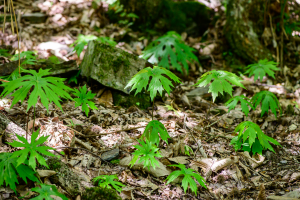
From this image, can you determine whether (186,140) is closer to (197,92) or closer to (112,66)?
(197,92)

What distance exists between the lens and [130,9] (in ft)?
19.0

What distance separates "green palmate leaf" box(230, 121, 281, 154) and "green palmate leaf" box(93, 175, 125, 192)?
143 cm

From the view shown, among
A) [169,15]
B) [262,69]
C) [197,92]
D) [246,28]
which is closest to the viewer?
[262,69]

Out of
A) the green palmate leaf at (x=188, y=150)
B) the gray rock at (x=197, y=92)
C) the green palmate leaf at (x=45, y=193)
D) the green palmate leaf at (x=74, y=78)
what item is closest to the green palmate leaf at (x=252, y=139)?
the green palmate leaf at (x=188, y=150)

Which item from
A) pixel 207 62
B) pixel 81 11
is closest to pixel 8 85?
pixel 207 62

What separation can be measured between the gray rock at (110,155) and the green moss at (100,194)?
0.54 metres

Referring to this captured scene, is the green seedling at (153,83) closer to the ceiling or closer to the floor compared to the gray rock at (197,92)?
closer to the ceiling

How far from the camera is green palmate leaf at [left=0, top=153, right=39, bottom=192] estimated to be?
1.89 meters

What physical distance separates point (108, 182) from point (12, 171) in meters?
0.80

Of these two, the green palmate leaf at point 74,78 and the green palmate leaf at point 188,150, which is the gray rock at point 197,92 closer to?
the green palmate leaf at point 188,150

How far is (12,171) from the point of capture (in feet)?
6.40

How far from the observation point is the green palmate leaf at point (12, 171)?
189 centimetres

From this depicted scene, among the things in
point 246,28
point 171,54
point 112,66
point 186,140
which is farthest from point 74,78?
point 246,28

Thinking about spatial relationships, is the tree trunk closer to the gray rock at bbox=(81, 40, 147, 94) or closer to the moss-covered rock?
→ the moss-covered rock
